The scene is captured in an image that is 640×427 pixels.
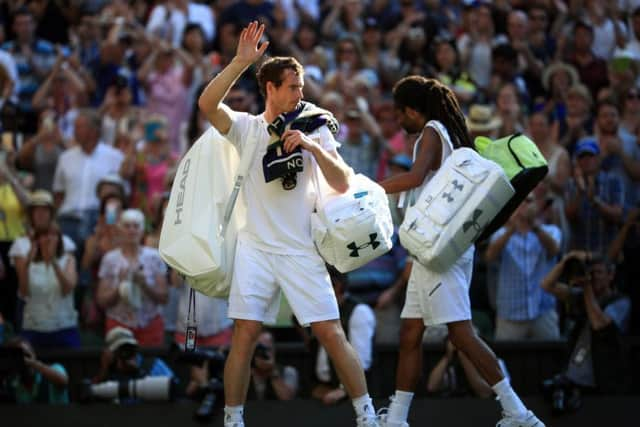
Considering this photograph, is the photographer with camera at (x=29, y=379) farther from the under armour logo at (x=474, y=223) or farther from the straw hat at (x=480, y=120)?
the straw hat at (x=480, y=120)

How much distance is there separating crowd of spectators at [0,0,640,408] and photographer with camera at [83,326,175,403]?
0.46m

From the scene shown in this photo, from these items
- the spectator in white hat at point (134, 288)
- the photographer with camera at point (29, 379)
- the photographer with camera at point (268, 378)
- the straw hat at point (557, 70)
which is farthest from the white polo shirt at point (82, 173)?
the straw hat at point (557, 70)

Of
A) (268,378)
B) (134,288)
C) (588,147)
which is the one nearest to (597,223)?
(588,147)

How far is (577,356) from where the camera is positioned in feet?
31.7

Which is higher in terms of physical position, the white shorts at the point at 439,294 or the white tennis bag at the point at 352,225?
the white tennis bag at the point at 352,225

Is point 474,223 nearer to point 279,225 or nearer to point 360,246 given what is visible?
point 360,246

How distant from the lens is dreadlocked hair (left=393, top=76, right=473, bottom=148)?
802cm

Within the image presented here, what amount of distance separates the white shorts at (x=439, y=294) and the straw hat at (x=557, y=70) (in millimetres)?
6513

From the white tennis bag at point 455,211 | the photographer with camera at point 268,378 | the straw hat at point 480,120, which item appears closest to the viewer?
the white tennis bag at point 455,211

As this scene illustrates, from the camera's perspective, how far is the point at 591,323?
991 cm

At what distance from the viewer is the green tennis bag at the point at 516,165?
784 centimetres

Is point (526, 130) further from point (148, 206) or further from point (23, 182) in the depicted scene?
point (23, 182)

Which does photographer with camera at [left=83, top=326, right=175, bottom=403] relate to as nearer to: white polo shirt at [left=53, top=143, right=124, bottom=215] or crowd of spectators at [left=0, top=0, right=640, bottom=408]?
crowd of spectators at [left=0, top=0, right=640, bottom=408]

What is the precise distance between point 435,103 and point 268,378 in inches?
131
